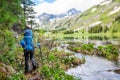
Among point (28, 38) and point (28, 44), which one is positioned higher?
point (28, 38)

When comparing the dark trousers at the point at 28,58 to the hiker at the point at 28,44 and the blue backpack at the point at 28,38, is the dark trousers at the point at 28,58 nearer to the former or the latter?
the hiker at the point at 28,44

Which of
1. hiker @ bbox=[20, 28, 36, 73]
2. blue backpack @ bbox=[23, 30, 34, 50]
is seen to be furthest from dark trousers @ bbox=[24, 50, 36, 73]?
blue backpack @ bbox=[23, 30, 34, 50]

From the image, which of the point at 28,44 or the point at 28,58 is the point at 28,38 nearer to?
the point at 28,44

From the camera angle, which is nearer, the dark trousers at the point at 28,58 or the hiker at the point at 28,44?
the hiker at the point at 28,44

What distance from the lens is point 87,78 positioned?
2289 centimetres

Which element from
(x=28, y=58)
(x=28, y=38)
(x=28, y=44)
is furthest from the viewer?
(x=28, y=58)

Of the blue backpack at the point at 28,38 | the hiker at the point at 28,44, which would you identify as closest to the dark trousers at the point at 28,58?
the hiker at the point at 28,44

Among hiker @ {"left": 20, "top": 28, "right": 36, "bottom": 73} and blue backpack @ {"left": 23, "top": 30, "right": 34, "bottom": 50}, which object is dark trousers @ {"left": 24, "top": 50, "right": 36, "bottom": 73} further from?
blue backpack @ {"left": 23, "top": 30, "right": 34, "bottom": 50}

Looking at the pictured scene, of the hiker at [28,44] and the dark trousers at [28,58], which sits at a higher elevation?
the hiker at [28,44]

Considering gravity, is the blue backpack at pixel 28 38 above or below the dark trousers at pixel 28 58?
above

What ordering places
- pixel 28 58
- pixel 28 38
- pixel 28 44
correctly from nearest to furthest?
pixel 28 38, pixel 28 44, pixel 28 58

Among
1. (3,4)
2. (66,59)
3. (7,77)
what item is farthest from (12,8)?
(66,59)

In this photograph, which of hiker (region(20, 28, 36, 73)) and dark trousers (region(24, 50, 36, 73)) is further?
dark trousers (region(24, 50, 36, 73))

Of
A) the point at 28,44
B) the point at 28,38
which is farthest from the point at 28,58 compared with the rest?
the point at 28,38
